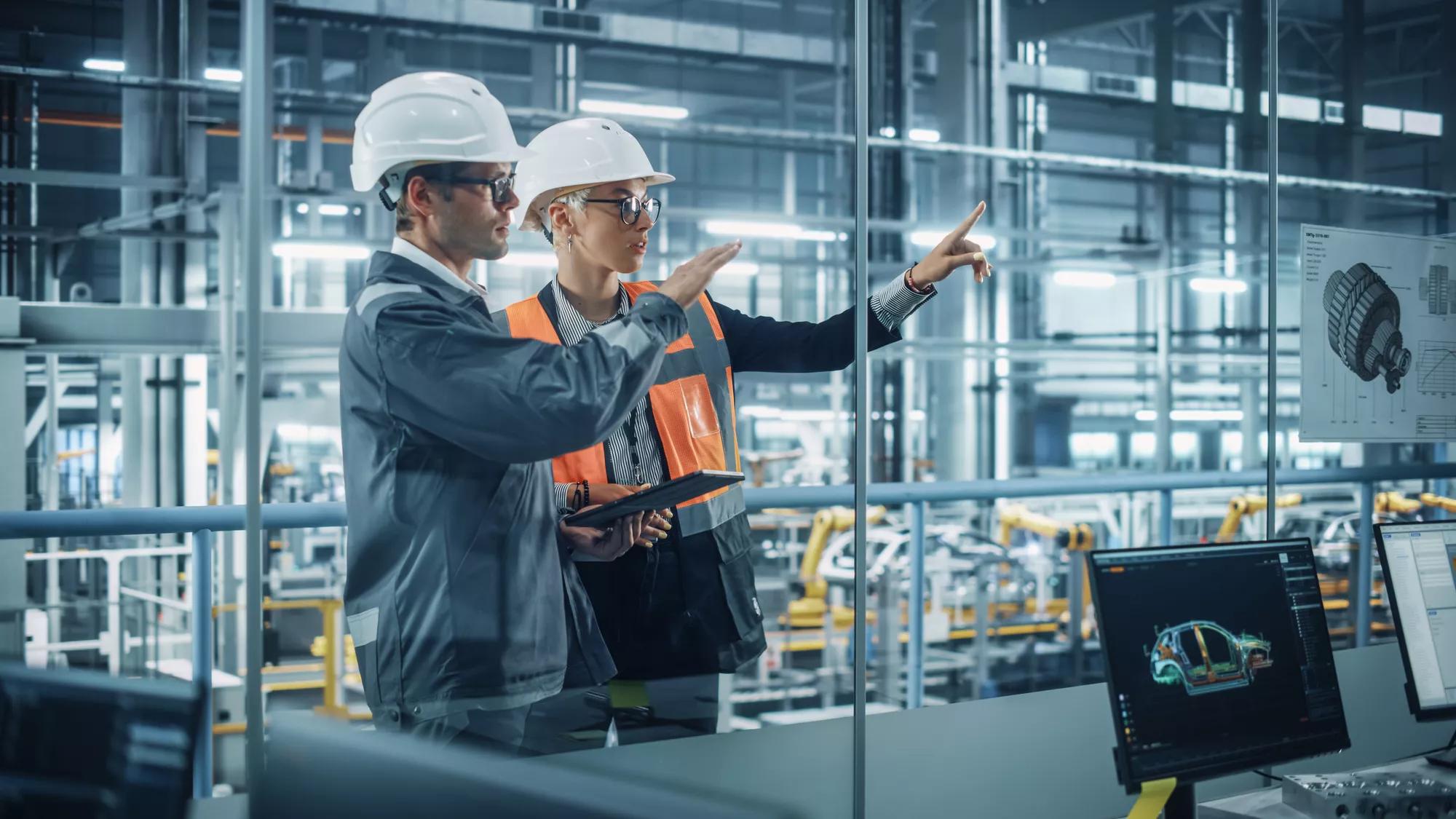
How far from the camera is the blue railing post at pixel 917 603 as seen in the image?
3.51 m

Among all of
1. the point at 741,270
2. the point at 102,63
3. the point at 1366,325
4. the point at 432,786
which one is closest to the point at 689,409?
the point at 432,786

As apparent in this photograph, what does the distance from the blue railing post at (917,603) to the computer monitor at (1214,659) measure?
5.65ft

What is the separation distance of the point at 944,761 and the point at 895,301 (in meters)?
0.79

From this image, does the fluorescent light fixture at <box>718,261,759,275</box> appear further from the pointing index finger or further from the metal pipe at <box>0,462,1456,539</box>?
the pointing index finger

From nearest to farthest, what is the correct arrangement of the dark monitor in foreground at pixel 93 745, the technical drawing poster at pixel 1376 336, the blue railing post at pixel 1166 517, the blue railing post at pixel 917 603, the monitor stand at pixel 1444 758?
the dark monitor in foreground at pixel 93 745
the monitor stand at pixel 1444 758
the technical drawing poster at pixel 1376 336
the blue railing post at pixel 917 603
the blue railing post at pixel 1166 517

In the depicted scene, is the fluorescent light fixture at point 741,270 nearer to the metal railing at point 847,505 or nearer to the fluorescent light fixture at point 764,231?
the fluorescent light fixture at point 764,231

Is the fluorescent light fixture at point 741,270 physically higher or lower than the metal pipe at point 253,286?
higher

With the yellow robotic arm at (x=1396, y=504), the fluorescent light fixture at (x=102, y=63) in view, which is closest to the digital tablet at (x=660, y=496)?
the yellow robotic arm at (x=1396, y=504)

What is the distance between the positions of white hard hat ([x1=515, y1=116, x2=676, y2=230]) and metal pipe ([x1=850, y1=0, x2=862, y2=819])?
0.33 metres

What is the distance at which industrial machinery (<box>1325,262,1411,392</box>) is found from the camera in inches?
110

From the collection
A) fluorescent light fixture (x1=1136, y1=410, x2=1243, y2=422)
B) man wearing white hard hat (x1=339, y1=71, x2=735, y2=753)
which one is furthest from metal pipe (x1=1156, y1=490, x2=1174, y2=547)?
fluorescent light fixture (x1=1136, y1=410, x2=1243, y2=422)

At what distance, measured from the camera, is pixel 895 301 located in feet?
7.03

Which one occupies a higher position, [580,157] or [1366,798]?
[580,157]

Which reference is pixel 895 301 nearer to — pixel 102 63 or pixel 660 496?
pixel 660 496
